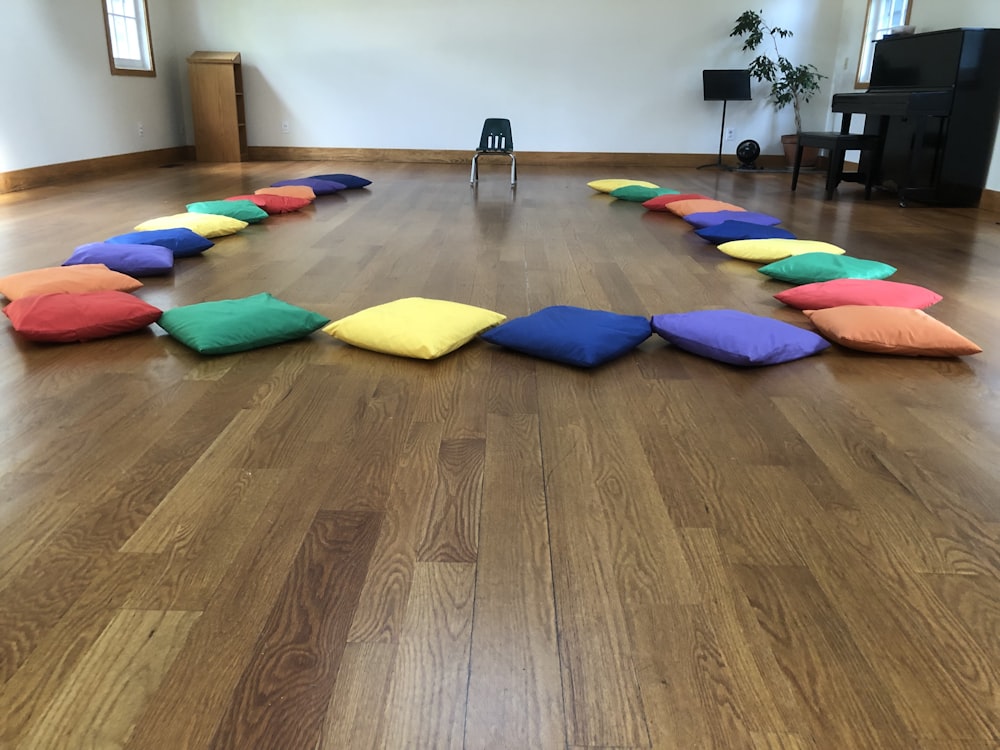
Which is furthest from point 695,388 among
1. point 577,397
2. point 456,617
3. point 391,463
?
point 456,617

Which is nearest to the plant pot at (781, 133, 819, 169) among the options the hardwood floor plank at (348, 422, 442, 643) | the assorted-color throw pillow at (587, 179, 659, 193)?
the assorted-color throw pillow at (587, 179, 659, 193)

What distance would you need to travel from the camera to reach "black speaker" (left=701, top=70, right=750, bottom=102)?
751 centimetres

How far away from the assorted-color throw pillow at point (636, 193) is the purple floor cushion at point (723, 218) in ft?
3.32

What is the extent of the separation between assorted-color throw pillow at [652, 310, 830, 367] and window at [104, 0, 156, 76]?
21.1 feet

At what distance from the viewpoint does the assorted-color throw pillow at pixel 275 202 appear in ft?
→ 15.5

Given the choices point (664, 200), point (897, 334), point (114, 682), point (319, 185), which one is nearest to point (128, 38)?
point (319, 185)

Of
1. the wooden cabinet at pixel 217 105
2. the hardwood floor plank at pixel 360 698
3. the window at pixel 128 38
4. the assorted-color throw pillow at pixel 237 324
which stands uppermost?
the window at pixel 128 38

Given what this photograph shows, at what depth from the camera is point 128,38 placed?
23.6 ft

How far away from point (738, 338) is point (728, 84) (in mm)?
6177

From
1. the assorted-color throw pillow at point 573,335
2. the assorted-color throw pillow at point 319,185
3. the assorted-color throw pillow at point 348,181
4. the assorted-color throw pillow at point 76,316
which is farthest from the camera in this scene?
the assorted-color throw pillow at point 348,181

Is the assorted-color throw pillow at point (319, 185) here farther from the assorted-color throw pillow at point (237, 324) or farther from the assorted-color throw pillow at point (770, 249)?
the assorted-color throw pillow at point (237, 324)

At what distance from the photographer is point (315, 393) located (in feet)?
6.41

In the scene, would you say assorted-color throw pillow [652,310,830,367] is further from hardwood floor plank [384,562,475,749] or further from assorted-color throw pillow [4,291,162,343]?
assorted-color throw pillow [4,291,162,343]

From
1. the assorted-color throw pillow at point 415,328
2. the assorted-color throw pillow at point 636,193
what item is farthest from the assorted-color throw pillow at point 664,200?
the assorted-color throw pillow at point 415,328
